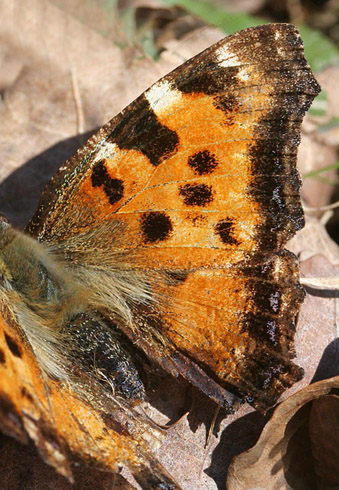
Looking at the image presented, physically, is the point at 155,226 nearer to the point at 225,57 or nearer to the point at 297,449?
the point at 225,57

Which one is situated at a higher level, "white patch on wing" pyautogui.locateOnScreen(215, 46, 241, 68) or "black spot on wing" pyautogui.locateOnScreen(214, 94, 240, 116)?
"white patch on wing" pyautogui.locateOnScreen(215, 46, 241, 68)

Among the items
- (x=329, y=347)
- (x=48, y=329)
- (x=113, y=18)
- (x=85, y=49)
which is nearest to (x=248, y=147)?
(x=329, y=347)

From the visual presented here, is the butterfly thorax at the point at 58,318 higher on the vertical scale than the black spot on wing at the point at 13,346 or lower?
higher

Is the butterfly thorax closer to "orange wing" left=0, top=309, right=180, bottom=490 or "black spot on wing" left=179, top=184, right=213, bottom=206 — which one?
"orange wing" left=0, top=309, right=180, bottom=490

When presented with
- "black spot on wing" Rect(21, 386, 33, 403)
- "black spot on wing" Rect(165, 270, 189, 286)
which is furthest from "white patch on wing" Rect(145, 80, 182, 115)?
"black spot on wing" Rect(21, 386, 33, 403)

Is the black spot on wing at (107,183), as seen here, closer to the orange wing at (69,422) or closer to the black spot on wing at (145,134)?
the black spot on wing at (145,134)

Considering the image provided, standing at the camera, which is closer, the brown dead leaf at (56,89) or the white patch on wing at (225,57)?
the white patch on wing at (225,57)

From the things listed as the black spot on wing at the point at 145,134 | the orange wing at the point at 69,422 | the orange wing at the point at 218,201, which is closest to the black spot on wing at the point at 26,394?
the orange wing at the point at 69,422

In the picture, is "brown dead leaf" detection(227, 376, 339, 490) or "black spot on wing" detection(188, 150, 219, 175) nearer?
"brown dead leaf" detection(227, 376, 339, 490)
